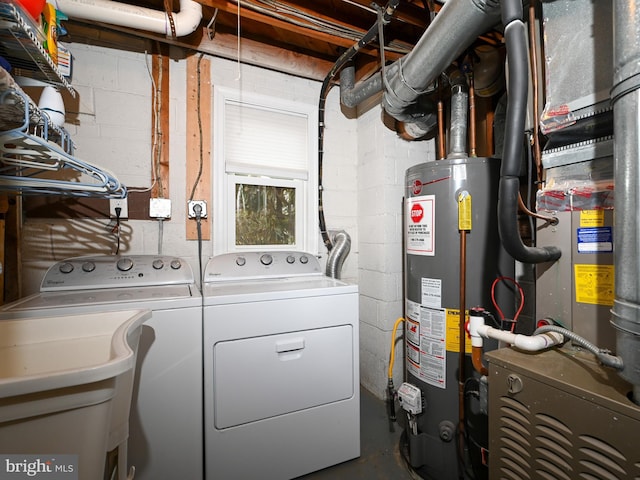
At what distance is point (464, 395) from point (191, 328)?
1.26m

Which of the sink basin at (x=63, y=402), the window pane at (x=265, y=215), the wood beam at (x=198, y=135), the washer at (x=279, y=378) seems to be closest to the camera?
the sink basin at (x=63, y=402)

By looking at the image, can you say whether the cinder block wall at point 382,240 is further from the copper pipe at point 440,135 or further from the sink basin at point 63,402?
the sink basin at point 63,402

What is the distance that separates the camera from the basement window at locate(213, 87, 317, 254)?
192cm

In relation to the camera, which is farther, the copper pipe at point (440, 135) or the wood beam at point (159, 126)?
the wood beam at point (159, 126)

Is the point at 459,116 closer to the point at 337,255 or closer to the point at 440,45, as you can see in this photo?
the point at 440,45

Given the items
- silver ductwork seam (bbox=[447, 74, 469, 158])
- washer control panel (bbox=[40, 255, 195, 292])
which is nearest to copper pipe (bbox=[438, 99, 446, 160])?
silver ductwork seam (bbox=[447, 74, 469, 158])

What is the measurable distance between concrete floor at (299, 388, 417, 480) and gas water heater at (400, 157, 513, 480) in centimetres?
10

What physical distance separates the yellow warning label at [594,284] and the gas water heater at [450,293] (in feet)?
1.34

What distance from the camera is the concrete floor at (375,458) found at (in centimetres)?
144

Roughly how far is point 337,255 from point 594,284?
1.35 m

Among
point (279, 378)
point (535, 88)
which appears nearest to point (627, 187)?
point (535, 88)

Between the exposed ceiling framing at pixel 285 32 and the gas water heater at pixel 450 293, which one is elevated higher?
the exposed ceiling framing at pixel 285 32

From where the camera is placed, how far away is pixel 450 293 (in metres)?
1.36

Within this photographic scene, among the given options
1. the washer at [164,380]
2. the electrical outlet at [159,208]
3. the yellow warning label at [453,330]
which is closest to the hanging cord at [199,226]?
the electrical outlet at [159,208]
